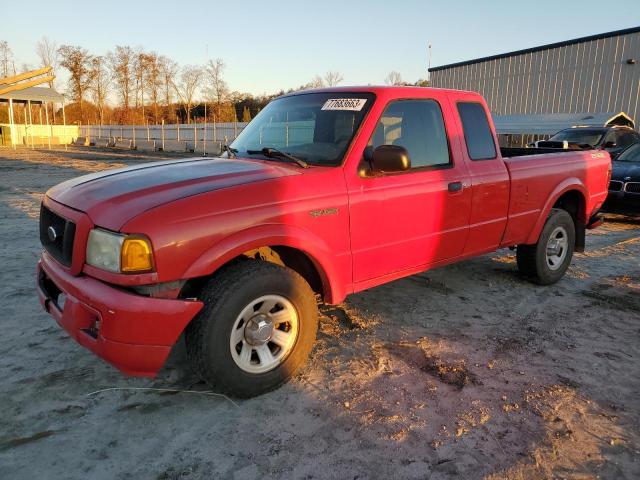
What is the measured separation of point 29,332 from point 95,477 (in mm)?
2004

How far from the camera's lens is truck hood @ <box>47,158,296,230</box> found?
2.68 meters

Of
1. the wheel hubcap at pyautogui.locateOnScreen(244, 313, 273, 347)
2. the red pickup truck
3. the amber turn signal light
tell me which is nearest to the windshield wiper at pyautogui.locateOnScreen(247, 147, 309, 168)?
the red pickup truck

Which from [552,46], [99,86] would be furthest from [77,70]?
[552,46]

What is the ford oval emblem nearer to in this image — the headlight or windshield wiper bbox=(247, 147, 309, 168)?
the headlight

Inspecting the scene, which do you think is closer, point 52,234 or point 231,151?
point 52,234

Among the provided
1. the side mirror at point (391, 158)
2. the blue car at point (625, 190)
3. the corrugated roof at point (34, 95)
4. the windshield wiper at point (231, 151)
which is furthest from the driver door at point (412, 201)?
the corrugated roof at point (34, 95)

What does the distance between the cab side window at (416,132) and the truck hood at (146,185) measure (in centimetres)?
85

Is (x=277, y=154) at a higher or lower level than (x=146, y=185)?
higher

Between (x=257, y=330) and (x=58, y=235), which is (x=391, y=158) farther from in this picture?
(x=58, y=235)

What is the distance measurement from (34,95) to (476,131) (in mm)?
44796

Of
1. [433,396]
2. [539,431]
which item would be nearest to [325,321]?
[433,396]

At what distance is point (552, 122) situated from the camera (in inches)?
824

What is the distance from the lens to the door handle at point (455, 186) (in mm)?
3963

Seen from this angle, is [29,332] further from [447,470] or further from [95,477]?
[447,470]
